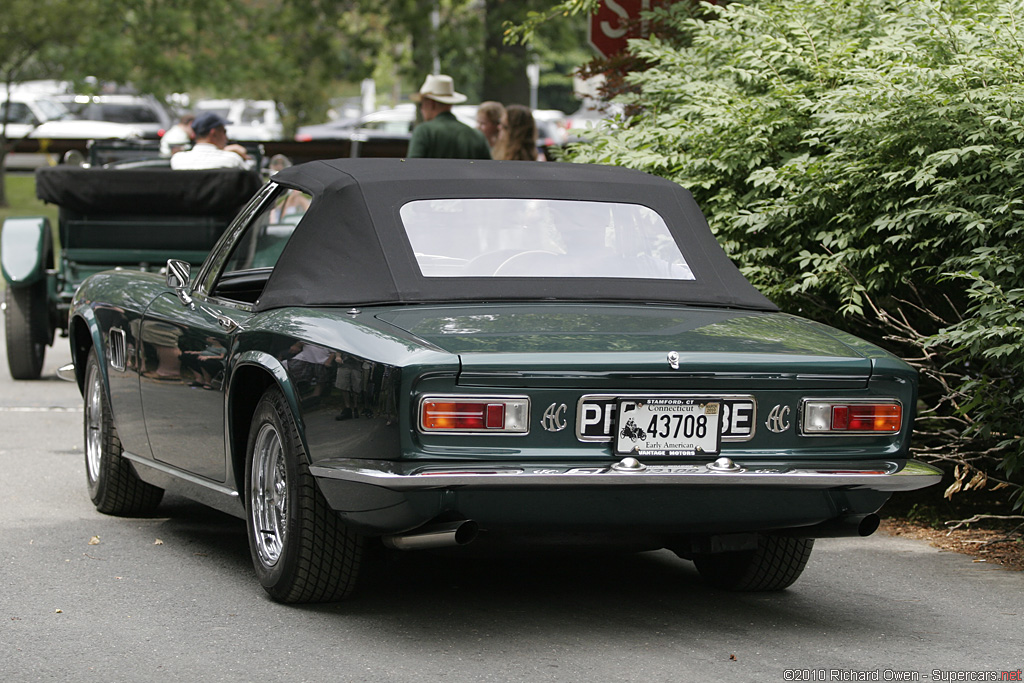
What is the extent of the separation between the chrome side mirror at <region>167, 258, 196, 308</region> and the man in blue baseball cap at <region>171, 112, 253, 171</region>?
5333mm

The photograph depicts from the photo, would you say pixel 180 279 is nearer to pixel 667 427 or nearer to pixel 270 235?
pixel 667 427

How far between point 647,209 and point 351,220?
1.12m

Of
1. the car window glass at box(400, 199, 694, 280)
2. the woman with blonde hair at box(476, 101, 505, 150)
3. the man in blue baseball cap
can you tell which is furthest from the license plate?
the woman with blonde hair at box(476, 101, 505, 150)

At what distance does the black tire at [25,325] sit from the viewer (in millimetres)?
11250

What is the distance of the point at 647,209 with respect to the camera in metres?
5.73

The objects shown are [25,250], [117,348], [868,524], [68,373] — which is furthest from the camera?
[25,250]

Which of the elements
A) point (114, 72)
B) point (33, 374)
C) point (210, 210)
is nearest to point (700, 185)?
point (210, 210)

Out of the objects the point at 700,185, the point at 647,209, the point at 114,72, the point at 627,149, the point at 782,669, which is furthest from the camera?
the point at 114,72

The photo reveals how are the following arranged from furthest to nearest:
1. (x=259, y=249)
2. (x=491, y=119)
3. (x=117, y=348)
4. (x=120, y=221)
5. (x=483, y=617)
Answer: (x=491, y=119), (x=120, y=221), (x=259, y=249), (x=117, y=348), (x=483, y=617)

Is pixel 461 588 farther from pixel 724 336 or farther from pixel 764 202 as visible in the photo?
pixel 764 202

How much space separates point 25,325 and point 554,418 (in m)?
7.70

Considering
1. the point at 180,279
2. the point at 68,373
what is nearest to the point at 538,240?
the point at 180,279

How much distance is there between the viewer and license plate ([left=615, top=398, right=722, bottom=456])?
456 cm

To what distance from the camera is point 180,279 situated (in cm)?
612
